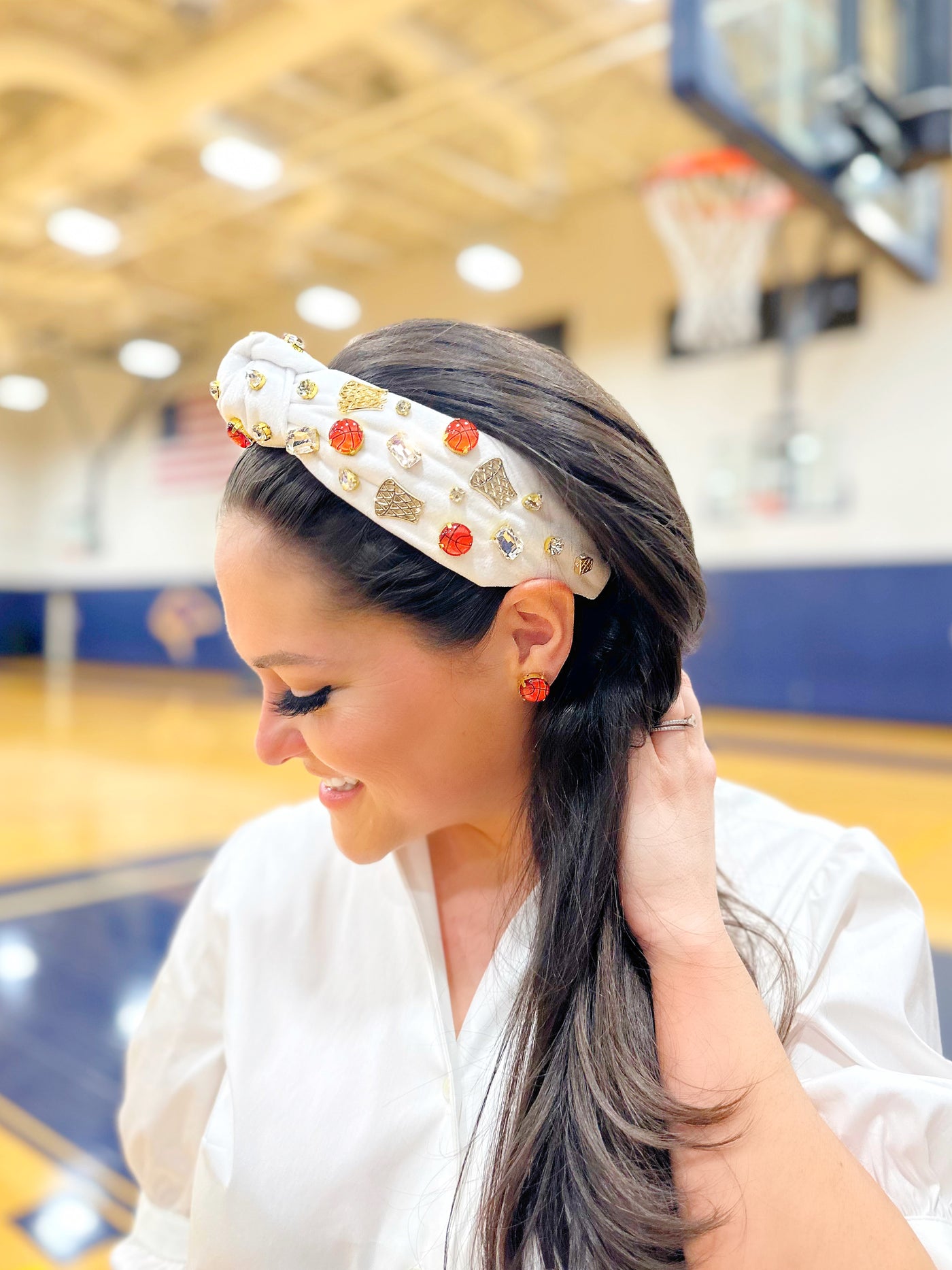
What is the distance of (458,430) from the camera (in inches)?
30.9

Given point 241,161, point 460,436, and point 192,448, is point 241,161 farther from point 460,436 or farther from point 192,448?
point 460,436

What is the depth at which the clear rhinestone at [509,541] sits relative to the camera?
81 centimetres

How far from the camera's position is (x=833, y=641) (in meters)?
7.72

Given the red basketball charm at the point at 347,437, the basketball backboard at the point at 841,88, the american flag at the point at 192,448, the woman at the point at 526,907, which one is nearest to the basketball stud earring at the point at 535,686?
the woman at the point at 526,907

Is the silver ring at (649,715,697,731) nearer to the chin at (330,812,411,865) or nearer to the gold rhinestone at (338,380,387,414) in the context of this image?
the chin at (330,812,411,865)

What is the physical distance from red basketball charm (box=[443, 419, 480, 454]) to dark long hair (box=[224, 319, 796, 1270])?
0.02 metres

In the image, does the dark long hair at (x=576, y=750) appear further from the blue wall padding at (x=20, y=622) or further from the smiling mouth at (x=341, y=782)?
the blue wall padding at (x=20, y=622)

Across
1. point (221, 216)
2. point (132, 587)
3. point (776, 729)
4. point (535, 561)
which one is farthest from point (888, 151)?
point (132, 587)

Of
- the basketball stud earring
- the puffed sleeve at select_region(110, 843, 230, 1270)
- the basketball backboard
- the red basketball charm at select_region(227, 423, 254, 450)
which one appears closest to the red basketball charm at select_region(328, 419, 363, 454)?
the red basketball charm at select_region(227, 423, 254, 450)

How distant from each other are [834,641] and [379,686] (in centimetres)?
742

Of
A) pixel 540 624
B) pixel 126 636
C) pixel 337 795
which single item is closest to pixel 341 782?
pixel 337 795

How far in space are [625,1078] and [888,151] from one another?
15.4 ft

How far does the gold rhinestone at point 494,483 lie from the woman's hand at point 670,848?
24 cm

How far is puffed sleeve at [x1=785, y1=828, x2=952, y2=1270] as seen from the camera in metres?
0.75
